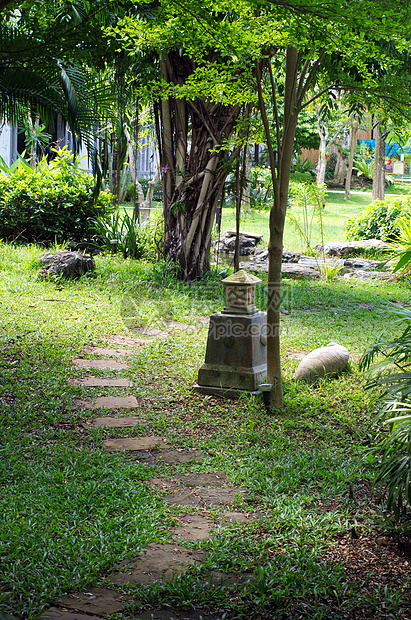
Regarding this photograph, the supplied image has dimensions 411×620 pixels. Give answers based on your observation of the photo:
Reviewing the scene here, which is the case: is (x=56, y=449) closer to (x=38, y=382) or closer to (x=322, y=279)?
(x=38, y=382)

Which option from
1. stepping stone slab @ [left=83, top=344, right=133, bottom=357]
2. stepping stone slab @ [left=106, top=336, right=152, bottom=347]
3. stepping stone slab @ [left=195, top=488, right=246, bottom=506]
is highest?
stepping stone slab @ [left=106, top=336, right=152, bottom=347]

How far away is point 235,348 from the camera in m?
4.76

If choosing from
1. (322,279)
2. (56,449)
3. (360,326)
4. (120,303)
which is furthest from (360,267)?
(56,449)

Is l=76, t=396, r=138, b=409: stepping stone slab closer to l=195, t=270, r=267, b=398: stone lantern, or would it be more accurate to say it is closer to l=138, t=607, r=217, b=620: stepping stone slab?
l=195, t=270, r=267, b=398: stone lantern

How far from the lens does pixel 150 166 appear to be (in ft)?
91.5

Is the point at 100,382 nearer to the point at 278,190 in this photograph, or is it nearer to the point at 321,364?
the point at 321,364

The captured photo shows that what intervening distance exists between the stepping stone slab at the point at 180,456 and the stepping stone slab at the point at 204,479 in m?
0.19

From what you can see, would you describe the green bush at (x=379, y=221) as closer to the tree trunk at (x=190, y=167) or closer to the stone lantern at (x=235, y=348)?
the tree trunk at (x=190, y=167)

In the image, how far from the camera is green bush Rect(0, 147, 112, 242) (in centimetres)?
1020

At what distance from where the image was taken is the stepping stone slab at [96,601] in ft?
7.10

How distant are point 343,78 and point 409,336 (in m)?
2.16

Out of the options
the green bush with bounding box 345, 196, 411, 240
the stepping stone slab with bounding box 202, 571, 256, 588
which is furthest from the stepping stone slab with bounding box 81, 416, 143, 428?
the green bush with bounding box 345, 196, 411, 240

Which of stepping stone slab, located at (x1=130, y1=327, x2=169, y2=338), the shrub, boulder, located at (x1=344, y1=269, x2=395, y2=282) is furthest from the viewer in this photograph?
boulder, located at (x1=344, y1=269, x2=395, y2=282)

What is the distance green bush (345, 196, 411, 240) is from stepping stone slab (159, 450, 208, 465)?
395 inches
